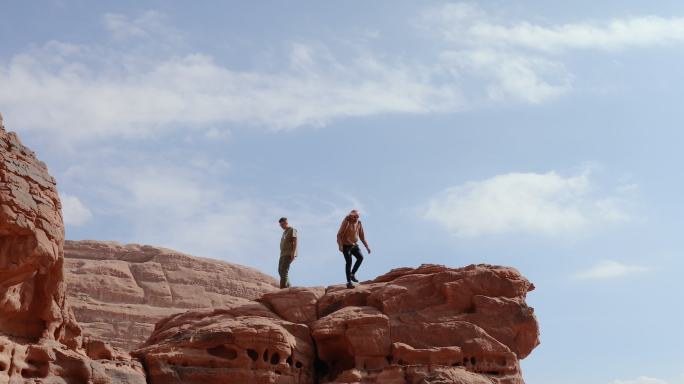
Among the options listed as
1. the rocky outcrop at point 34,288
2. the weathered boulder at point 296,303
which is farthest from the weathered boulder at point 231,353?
the rocky outcrop at point 34,288

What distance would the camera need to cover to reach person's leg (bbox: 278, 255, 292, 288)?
3023 centimetres

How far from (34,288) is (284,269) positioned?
31.0 feet

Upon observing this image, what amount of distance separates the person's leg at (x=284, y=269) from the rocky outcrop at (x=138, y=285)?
47.5ft

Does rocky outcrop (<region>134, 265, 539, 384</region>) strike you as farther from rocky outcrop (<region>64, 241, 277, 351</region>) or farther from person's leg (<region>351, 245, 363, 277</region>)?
rocky outcrop (<region>64, 241, 277, 351</region>)

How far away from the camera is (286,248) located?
99.1 feet

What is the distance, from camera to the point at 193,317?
27.7 metres

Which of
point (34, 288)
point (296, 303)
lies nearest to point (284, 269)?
point (296, 303)

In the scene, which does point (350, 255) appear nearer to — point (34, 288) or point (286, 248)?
point (286, 248)

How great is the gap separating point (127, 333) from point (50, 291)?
21749mm

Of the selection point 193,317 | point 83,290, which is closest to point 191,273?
point 83,290

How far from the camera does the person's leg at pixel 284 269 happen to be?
30234 millimetres

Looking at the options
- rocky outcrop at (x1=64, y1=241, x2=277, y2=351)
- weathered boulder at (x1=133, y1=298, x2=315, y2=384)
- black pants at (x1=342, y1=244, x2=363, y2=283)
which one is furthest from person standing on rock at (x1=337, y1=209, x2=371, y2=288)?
rocky outcrop at (x1=64, y1=241, x2=277, y2=351)

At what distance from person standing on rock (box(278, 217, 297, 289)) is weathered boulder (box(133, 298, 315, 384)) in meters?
3.62

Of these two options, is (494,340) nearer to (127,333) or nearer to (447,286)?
(447,286)
